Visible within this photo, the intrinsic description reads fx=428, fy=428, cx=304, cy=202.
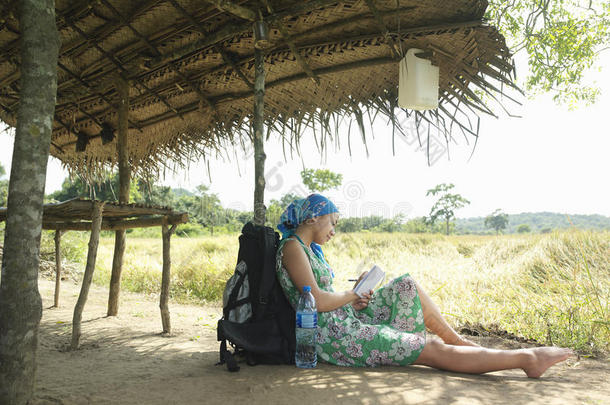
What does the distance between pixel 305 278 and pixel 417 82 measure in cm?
198

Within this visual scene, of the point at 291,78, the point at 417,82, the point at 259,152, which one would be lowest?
the point at 259,152

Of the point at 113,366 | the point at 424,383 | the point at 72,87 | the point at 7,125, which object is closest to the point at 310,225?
the point at 424,383

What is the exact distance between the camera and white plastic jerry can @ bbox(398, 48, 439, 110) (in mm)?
3412

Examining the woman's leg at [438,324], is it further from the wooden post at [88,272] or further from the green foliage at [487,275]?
the wooden post at [88,272]

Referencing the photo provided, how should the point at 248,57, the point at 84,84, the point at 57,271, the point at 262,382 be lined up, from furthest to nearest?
the point at 57,271, the point at 84,84, the point at 248,57, the point at 262,382

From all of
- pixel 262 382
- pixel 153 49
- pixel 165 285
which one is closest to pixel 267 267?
pixel 262 382

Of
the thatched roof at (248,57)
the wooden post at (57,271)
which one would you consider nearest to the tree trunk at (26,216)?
the thatched roof at (248,57)

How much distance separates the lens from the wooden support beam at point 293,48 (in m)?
3.05

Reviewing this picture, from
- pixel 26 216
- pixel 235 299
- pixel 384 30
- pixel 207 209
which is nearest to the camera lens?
pixel 26 216

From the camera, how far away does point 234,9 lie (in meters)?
2.91

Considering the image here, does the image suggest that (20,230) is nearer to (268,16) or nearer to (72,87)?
(268,16)

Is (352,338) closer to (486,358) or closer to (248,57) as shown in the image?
(486,358)

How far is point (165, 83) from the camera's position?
440 cm

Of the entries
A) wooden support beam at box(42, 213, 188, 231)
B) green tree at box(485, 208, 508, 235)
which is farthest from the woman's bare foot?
green tree at box(485, 208, 508, 235)
